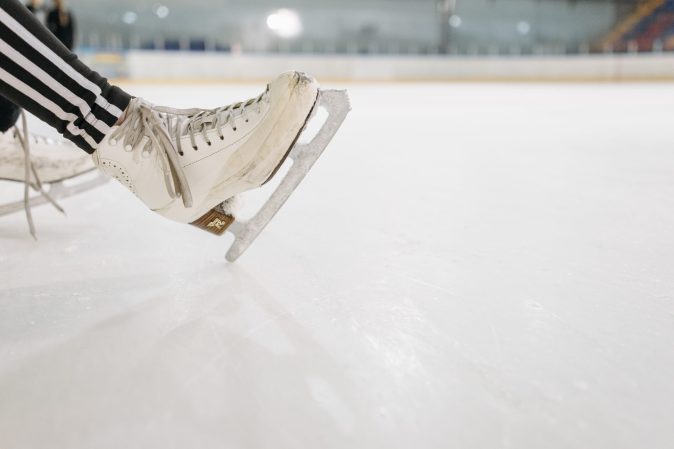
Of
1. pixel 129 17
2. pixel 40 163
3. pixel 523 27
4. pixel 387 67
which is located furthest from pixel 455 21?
pixel 40 163

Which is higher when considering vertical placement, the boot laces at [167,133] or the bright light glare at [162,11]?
the bright light glare at [162,11]

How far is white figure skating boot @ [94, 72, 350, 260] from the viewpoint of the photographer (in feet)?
1.77

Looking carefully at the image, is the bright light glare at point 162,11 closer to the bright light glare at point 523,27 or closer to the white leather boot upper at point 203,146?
the bright light glare at point 523,27

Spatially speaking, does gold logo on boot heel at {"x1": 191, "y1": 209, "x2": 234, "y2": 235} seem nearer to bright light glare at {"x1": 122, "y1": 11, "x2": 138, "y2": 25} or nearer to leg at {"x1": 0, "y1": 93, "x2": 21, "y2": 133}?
leg at {"x1": 0, "y1": 93, "x2": 21, "y2": 133}

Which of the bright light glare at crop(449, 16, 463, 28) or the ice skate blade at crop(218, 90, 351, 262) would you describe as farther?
Result: the bright light glare at crop(449, 16, 463, 28)

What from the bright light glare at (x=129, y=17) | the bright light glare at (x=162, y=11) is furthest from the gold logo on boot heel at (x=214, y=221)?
the bright light glare at (x=162, y=11)

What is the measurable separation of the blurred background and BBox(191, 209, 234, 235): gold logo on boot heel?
6.31 metres

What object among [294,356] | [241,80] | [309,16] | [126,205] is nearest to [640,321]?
[294,356]

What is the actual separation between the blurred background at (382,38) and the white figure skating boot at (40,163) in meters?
5.94

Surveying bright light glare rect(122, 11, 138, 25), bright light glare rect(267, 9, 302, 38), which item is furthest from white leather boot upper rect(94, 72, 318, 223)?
bright light glare rect(267, 9, 302, 38)

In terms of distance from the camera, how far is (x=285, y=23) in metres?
8.29

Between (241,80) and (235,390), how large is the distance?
6599 millimetres

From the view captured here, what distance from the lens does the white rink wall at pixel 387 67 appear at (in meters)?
6.40

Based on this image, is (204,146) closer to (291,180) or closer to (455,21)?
(291,180)
